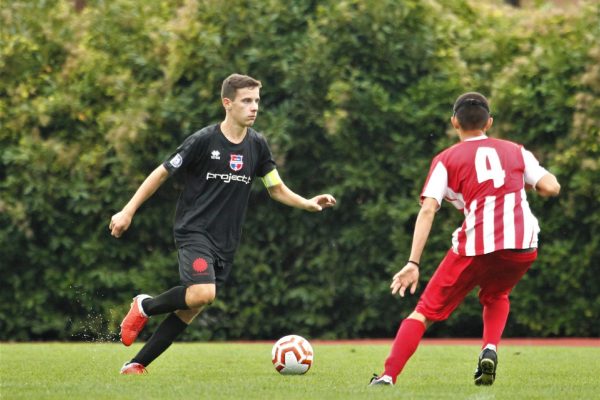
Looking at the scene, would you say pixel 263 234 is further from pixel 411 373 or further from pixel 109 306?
pixel 411 373

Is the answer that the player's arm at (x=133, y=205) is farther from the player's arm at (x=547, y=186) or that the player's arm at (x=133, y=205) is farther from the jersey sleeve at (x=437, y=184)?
the player's arm at (x=547, y=186)

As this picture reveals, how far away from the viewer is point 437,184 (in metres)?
7.10

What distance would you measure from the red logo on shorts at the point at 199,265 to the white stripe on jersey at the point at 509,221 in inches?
83.6

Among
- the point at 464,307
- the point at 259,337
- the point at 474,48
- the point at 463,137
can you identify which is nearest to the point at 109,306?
the point at 259,337

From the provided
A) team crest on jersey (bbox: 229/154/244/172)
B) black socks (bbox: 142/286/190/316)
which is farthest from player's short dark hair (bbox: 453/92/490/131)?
black socks (bbox: 142/286/190/316)

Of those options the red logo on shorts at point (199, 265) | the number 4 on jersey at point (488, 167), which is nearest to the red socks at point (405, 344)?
the number 4 on jersey at point (488, 167)

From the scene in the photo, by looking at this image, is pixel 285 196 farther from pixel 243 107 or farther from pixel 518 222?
pixel 518 222

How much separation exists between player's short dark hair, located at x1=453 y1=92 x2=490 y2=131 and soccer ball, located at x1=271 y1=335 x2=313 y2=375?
220 centimetres

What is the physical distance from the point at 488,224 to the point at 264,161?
215 centimetres

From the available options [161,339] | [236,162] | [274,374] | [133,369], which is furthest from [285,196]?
[133,369]

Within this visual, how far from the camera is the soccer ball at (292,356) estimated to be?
8.51 meters

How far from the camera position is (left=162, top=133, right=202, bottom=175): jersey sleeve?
812cm

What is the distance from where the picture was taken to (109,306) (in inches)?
539

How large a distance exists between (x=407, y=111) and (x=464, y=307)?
7.59 feet
